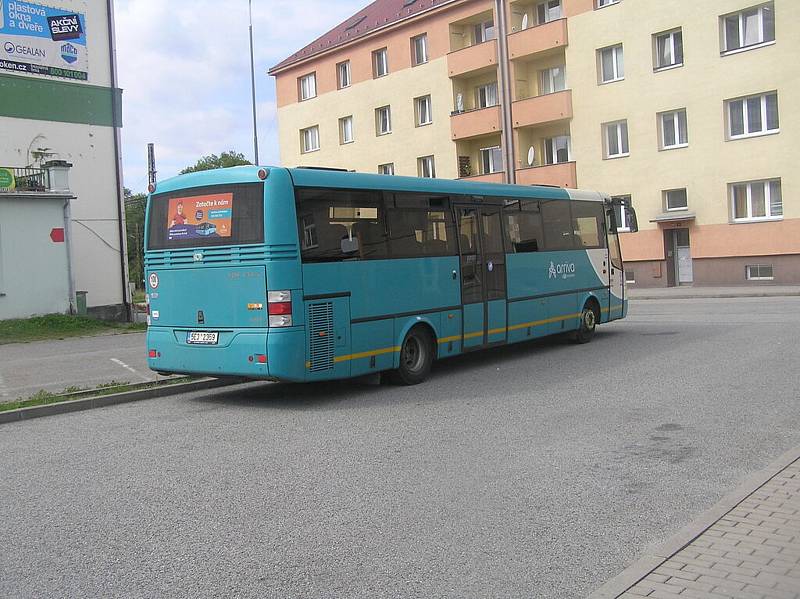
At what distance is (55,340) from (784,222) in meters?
25.0

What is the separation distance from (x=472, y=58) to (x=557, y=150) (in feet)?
20.6

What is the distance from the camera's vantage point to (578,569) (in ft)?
15.3

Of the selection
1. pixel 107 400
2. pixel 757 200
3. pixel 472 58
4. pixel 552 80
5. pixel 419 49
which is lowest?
pixel 107 400

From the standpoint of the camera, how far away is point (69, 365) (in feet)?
50.9

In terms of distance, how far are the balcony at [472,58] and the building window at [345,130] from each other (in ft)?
26.8

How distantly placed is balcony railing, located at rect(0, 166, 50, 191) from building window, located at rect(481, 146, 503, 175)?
72.0ft

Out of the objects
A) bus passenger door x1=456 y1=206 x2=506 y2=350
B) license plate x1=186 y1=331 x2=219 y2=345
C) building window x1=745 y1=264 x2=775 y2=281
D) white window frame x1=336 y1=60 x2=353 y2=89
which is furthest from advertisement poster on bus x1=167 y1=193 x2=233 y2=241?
white window frame x1=336 y1=60 x2=353 y2=89

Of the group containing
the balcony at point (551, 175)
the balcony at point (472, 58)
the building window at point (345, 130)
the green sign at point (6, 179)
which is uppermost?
the balcony at point (472, 58)

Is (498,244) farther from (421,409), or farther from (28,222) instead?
(28,222)

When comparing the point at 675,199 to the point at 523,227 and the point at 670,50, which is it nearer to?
the point at 670,50

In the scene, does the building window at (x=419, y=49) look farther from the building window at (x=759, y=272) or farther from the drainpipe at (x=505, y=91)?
the building window at (x=759, y=272)

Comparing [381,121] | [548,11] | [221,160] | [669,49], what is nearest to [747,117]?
[669,49]

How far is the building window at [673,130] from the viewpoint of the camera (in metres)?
34.0

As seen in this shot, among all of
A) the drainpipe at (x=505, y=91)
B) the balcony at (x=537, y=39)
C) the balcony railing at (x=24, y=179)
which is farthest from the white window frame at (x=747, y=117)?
the balcony railing at (x=24, y=179)
